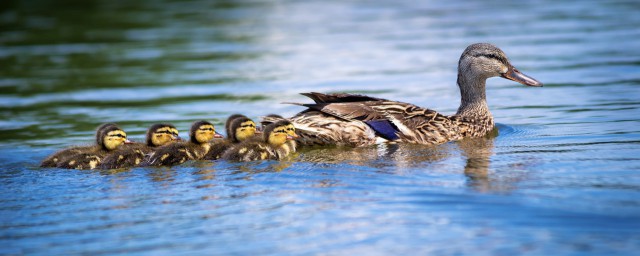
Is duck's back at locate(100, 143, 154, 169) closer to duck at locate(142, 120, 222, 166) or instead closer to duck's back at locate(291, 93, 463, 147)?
duck at locate(142, 120, 222, 166)

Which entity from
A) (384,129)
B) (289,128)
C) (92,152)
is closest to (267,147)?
(289,128)

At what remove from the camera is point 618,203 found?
6.50 metres

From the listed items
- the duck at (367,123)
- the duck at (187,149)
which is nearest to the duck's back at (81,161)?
the duck at (187,149)

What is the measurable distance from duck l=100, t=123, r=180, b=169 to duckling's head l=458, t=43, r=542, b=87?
2.91 meters

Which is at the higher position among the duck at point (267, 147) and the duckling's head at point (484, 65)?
the duckling's head at point (484, 65)

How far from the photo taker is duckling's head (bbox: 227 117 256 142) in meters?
8.84

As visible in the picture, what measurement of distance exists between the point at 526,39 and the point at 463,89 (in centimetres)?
707

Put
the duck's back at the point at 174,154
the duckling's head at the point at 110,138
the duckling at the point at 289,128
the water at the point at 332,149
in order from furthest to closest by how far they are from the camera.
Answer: the duckling at the point at 289,128
the duckling's head at the point at 110,138
the duck's back at the point at 174,154
the water at the point at 332,149

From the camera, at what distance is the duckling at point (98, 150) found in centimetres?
835

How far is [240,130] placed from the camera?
349 inches

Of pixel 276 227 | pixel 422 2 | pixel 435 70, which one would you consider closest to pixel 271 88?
pixel 435 70

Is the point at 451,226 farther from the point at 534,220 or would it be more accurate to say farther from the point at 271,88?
the point at 271,88

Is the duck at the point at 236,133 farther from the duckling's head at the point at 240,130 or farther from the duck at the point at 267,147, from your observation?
the duck at the point at 267,147

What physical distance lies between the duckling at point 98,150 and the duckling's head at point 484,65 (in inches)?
131
